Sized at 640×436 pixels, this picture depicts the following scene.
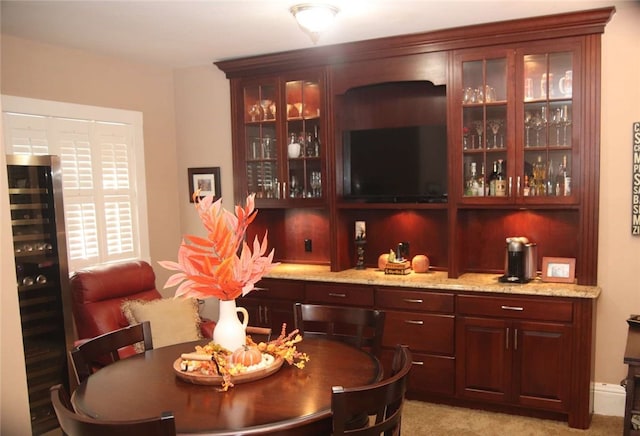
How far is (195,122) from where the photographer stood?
5008mm

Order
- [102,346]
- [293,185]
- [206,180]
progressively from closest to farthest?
[102,346]
[293,185]
[206,180]

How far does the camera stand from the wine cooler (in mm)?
3436

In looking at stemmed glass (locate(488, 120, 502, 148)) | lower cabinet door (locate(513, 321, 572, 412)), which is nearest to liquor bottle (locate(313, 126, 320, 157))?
stemmed glass (locate(488, 120, 502, 148))

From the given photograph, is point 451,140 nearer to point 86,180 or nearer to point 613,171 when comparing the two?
point 613,171

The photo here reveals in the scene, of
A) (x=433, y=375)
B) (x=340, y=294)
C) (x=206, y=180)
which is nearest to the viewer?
(x=433, y=375)

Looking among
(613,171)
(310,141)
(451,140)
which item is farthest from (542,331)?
(310,141)

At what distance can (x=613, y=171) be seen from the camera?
3.61 m

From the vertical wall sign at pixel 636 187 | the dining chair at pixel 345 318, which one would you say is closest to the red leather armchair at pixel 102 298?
the dining chair at pixel 345 318

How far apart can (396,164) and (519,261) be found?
1.19 metres

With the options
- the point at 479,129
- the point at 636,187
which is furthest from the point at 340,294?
the point at 636,187

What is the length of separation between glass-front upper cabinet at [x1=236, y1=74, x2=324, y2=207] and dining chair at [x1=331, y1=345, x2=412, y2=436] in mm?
2632

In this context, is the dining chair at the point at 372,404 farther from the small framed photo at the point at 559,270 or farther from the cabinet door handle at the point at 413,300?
the small framed photo at the point at 559,270

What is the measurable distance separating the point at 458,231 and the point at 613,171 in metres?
1.10

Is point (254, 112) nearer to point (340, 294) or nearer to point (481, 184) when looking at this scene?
point (340, 294)
